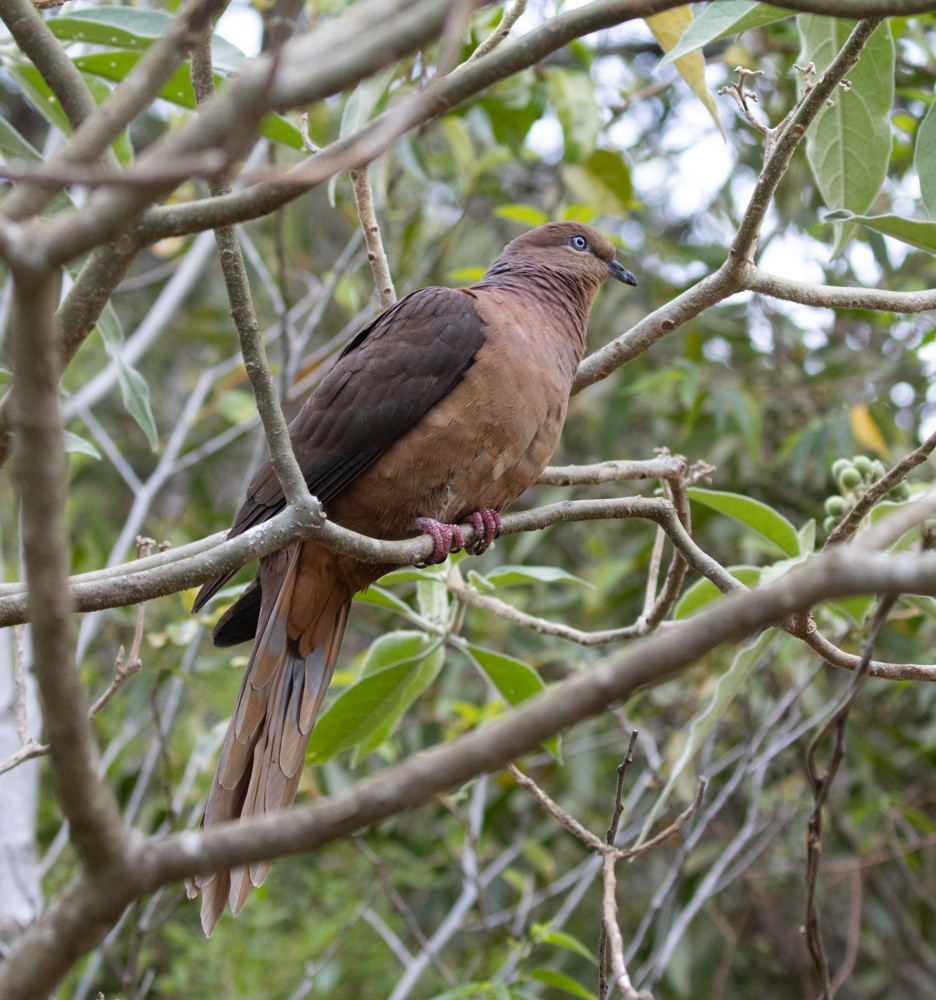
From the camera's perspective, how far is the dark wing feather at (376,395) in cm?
287

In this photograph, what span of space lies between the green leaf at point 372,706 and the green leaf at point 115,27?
1.53 metres

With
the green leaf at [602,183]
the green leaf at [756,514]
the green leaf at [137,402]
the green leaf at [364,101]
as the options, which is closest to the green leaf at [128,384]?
the green leaf at [137,402]

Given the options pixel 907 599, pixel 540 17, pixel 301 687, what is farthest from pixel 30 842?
pixel 540 17

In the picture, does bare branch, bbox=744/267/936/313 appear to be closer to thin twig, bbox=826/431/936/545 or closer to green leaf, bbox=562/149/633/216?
thin twig, bbox=826/431/936/545

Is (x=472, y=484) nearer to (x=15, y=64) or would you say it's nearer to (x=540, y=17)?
(x=15, y=64)

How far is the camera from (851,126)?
2.65 meters

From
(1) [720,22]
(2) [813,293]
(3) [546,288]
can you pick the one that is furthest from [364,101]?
(2) [813,293]

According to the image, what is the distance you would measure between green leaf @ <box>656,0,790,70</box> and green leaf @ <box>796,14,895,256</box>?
10.8 inches

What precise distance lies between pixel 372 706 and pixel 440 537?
0.56m

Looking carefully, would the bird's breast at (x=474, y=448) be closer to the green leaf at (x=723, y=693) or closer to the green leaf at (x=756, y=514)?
the green leaf at (x=756, y=514)

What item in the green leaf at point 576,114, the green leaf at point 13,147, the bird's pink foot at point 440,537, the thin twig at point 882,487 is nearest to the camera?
the thin twig at point 882,487

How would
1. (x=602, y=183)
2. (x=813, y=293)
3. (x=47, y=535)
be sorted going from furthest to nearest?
(x=602, y=183), (x=813, y=293), (x=47, y=535)

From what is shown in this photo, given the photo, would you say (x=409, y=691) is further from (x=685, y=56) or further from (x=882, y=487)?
(x=685, y=56)

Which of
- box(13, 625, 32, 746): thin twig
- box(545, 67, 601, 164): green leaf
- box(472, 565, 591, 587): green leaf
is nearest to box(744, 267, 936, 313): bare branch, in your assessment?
box(472, 565, 591, 587): green leaf
